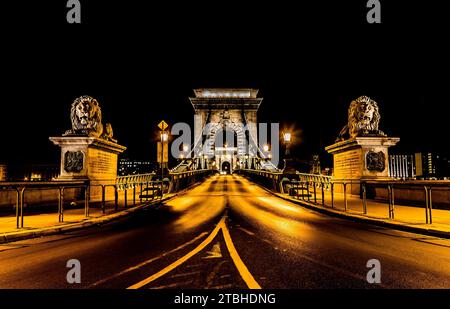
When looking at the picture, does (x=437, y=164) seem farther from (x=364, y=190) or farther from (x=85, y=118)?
(x=85, y=118)

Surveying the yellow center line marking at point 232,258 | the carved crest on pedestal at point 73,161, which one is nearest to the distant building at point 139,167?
the carved crest on pedestal at point 73,161

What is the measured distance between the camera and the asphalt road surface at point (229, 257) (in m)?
4.05

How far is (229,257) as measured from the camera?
5160 mm

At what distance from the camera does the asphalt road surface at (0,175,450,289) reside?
4.05m

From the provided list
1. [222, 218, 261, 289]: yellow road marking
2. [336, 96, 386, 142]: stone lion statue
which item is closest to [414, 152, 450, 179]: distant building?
[336, 96, 386, 142]: stone lion statue

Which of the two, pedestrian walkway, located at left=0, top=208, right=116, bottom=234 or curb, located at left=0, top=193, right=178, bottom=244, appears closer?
curb, located at left=0, top=193, right=178, bottom=244

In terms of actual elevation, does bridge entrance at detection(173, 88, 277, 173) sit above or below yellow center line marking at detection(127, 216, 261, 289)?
above

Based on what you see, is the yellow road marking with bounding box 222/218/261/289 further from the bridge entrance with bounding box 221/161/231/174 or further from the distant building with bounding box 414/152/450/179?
the bridge entrance with bounding box 221/161/231/174

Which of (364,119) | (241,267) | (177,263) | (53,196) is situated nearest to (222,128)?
(364,119)

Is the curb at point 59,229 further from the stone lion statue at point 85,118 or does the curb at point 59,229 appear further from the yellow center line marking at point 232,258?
the stone lion statue at point 85,118
